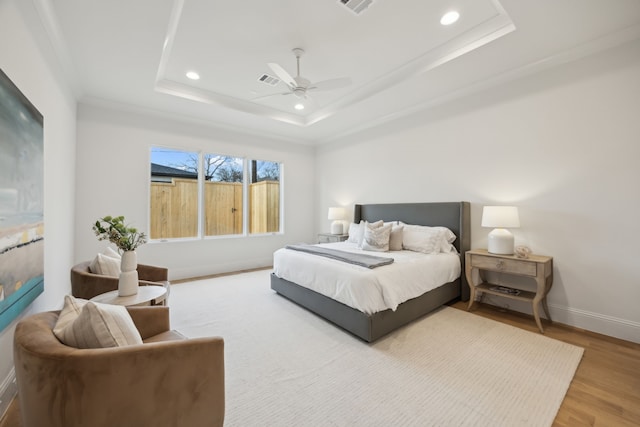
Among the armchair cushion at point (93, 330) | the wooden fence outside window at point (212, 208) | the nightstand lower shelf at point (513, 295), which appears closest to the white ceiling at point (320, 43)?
the wooden fence outside window at point (212, 208)

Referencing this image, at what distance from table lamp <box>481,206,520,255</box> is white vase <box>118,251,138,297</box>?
134 inches

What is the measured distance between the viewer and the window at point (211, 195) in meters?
4.57

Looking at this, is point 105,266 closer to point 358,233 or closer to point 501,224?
point 358,233

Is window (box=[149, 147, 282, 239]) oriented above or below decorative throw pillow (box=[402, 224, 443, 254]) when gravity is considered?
above

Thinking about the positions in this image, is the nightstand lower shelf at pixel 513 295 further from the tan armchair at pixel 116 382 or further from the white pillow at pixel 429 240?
the tan armchair at pixel 116 382

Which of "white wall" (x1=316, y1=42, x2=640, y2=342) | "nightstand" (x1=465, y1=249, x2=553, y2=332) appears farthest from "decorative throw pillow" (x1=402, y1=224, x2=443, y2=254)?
"white wall" (x1=316, y1=42, x2=640, y2=342)

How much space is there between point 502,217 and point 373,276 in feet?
5.33

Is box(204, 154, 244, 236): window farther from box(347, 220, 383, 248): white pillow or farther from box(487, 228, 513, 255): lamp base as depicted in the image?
box(487, 228, 513, 255): lamp base

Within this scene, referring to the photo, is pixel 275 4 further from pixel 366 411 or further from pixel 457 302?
pixel 457 302

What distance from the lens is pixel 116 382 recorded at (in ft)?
3.32

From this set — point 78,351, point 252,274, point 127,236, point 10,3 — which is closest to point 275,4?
point 10,3

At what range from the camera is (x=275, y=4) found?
2.29 m

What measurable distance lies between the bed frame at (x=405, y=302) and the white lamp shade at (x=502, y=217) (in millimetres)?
592

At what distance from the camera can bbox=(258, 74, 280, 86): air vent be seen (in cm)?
349
